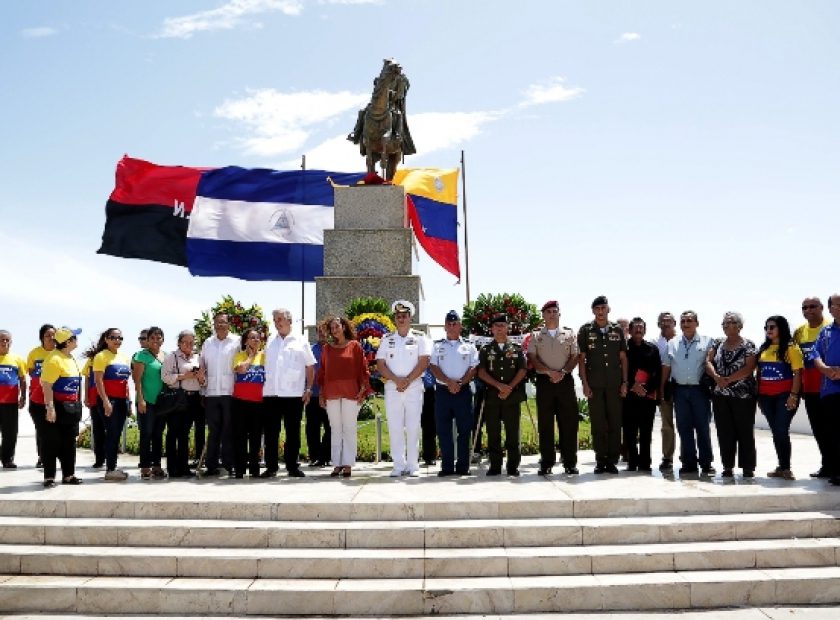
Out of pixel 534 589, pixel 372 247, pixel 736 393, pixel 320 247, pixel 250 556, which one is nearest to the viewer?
pixel 534 589

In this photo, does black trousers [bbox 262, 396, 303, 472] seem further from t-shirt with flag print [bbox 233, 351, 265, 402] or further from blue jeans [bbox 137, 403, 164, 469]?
blue jeans [bbox 137, 403, 164, 469]

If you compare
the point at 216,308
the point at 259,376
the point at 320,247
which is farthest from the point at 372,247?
the point at 259,376

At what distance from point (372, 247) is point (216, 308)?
372cm

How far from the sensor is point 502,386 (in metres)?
7.53

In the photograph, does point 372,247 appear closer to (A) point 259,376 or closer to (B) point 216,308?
(B) point 216,308

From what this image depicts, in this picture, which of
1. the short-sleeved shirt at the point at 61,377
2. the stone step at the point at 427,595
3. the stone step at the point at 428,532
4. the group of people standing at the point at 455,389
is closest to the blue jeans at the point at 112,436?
the group of people standing at the point at 455,389

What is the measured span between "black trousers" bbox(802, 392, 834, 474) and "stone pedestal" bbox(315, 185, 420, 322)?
7.86 meters

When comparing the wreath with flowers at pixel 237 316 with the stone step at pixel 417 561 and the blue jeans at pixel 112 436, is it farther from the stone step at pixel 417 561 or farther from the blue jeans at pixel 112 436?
the stone step at pixel 417 561

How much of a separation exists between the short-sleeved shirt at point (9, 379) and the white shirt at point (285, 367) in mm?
3513

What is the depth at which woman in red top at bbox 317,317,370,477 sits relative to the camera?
7625 mm

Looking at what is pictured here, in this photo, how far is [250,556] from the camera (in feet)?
17.7

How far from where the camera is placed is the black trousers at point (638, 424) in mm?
7828

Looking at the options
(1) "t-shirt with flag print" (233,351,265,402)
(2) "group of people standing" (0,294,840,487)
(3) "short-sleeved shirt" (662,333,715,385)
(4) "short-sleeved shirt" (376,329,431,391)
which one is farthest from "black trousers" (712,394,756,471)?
(1) "t-shirt with flag print" (233,351,265,402)

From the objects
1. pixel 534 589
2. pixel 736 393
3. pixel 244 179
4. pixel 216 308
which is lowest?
pixel 534 589
